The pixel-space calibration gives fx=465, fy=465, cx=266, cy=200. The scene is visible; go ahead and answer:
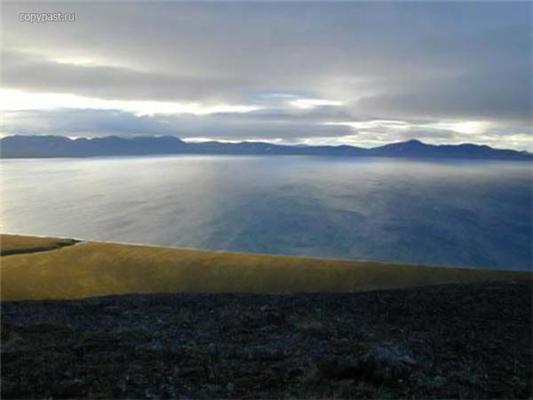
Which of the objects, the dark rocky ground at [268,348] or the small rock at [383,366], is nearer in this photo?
the dark rocky ground at [268,348]

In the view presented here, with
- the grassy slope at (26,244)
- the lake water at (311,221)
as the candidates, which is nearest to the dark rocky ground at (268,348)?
the grassy slope at (26,244)

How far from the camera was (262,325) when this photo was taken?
24.1m

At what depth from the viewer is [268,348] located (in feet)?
64.2

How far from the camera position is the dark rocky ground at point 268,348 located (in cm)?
1503

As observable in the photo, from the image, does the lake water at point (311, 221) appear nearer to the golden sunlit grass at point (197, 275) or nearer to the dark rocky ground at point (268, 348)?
the golden sunlit grass at point (197, 275)

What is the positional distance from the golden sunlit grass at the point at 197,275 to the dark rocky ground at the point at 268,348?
1093 cm

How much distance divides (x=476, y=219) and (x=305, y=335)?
113388 millimetres

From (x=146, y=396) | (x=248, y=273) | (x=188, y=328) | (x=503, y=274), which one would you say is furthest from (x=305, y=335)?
(x=503, y=274)

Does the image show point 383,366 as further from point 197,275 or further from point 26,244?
point 26,244

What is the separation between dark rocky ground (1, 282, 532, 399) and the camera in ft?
49.3

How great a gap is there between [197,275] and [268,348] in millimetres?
28379

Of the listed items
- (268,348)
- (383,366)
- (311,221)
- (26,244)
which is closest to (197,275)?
(268,348)

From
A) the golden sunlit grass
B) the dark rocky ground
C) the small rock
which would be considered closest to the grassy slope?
the golden sunlit grass

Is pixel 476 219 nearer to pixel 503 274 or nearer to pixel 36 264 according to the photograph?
pixel 503 274
